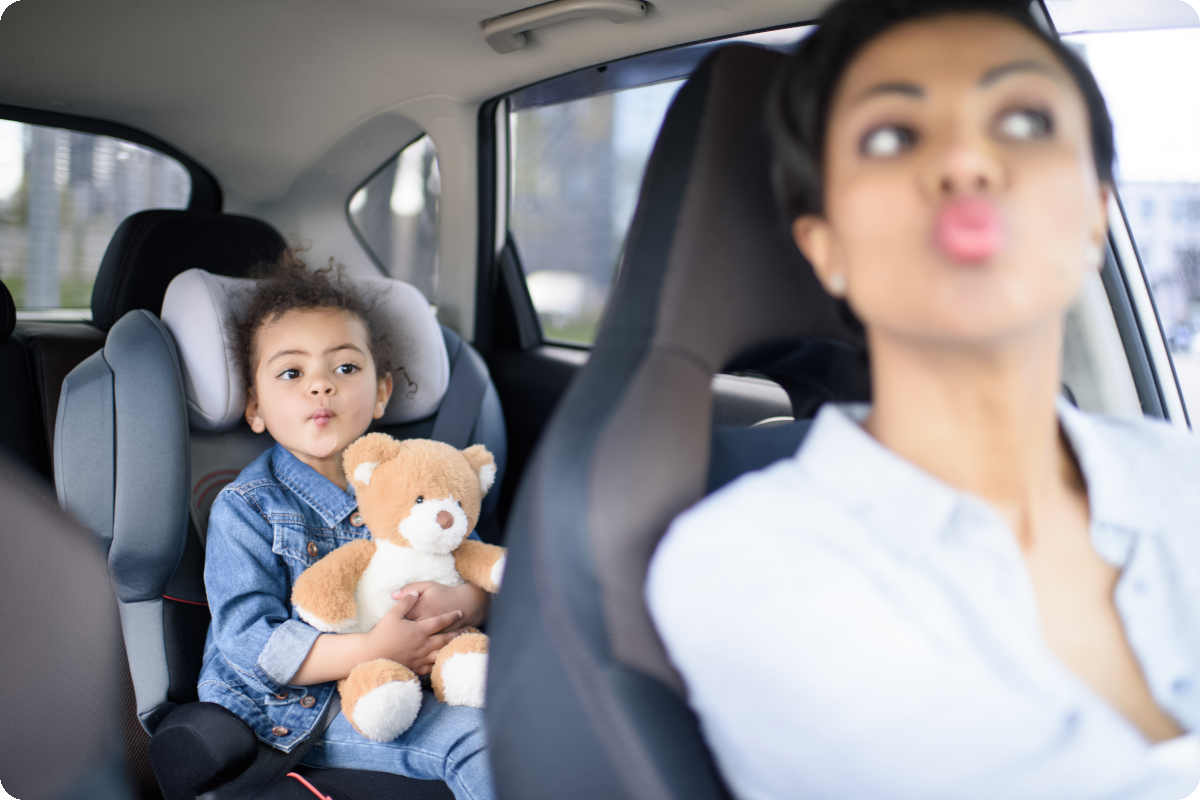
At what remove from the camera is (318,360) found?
1.68 m

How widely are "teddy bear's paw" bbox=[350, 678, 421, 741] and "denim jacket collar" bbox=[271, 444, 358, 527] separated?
0.37m

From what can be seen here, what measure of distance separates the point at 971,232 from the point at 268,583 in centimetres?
125

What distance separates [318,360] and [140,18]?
2.79ft

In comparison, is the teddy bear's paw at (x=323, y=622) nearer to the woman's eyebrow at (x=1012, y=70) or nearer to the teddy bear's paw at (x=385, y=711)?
the teddy bear's paw at (x=385, y=711)

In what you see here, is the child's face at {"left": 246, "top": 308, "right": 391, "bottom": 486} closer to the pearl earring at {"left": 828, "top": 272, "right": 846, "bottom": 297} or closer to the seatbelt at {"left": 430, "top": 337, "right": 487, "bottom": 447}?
the seatbelt at {"left": 430, "top": 337, "right": 487, "bottom": 447}

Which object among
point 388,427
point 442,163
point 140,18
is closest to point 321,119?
point 442,163

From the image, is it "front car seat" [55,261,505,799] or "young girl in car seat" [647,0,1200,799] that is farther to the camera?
"front car seat" [55,261,505,799]

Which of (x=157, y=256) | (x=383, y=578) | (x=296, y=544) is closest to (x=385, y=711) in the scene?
(x=383, y=578)

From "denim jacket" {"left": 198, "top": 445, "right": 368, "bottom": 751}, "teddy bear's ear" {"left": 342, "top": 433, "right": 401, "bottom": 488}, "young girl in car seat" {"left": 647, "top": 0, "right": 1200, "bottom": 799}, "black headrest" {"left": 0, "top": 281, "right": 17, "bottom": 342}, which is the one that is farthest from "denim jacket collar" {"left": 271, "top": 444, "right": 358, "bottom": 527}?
"young girl in car seat" {"left": 647, "top": 0, "right": 1200, "bottom": 799}

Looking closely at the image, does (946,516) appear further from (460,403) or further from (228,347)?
(460,403)

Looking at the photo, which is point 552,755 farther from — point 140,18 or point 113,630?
point 140,18

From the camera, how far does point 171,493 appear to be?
5.14 feet

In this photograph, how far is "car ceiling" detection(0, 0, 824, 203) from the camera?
1.88 m

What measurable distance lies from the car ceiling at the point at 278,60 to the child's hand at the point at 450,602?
1125mm
